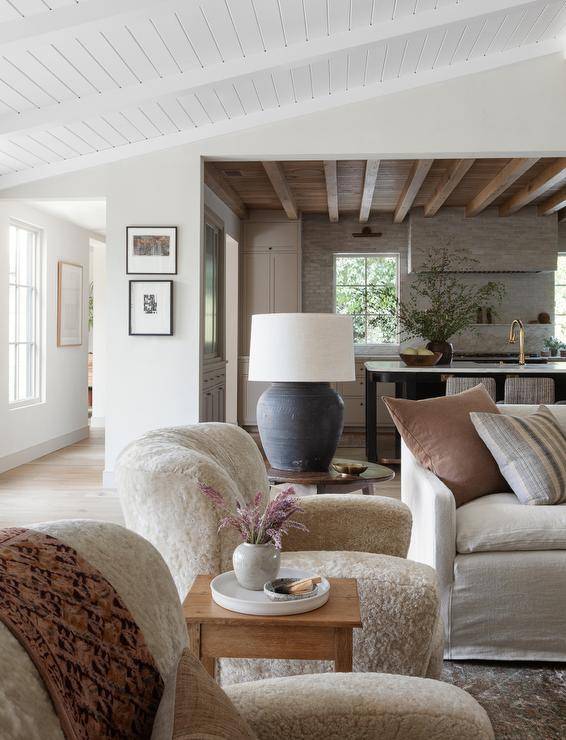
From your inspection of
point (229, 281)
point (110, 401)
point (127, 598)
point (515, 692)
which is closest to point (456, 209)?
point (229, 281)

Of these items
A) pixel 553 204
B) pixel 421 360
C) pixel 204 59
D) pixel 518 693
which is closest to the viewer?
pixel 518 693

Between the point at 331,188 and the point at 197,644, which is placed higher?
the point at 331,188

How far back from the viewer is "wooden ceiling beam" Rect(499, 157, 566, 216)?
6.73 meters

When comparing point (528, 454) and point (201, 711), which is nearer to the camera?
point (201, 711)

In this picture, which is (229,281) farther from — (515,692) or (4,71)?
(515,692)

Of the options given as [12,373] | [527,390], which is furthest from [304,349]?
[12,373]

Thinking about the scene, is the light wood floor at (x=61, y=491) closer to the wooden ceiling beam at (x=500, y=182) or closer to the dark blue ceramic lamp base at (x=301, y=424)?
the dark blue ceramic lamp base at (x=301, y=424)

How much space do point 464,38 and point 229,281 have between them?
4830 millimetres

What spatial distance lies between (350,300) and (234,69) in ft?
18.1

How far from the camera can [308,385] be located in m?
3.14

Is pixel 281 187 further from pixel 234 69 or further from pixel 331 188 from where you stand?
pixel 234 69

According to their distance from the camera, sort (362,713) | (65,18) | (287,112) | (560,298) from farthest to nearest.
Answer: (560,298), (287,112), (65,18), (362,713)

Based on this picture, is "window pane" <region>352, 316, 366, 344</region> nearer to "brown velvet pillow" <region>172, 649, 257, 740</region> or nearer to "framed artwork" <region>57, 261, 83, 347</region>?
"framed artwork" <region>57, 261, 83, 347</region>

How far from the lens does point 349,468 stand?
3150 mm
